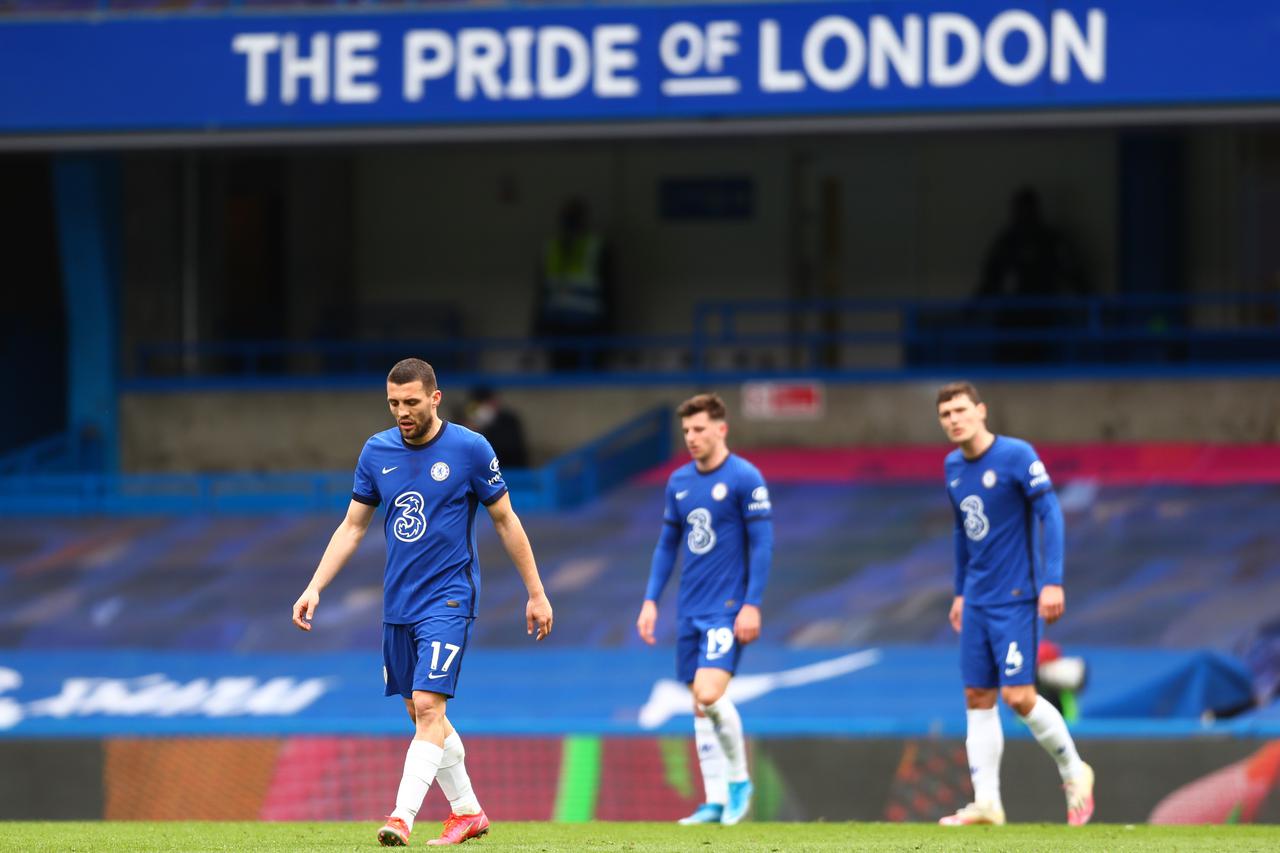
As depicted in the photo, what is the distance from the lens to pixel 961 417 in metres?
9.53

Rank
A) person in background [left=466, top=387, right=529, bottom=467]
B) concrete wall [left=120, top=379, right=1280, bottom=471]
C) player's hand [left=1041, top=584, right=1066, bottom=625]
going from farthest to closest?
concrete wall [left=120, top=379, right=1280, bottom=471] → person in background [left=466, top=387, right=529, bottom=467] → player's hand [left=1041, top=584, right=1066, bottom=625]

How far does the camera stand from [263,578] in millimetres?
17281

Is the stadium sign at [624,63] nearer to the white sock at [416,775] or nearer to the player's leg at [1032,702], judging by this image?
the player's leg at [1032,702]

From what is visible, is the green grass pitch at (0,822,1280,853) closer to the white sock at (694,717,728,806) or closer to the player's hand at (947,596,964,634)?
the white sock at (694,717,728,806)

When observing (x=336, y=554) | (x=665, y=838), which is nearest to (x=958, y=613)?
(x=665, y=838)

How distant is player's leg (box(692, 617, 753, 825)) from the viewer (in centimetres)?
986

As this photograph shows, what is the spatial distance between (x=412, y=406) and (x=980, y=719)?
3.37m

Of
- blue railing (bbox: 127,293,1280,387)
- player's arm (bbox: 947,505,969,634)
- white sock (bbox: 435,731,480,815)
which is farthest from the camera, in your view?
blue railing (bbox: 127,293,1280,387)

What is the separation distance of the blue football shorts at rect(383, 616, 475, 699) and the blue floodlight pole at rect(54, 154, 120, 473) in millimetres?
12902

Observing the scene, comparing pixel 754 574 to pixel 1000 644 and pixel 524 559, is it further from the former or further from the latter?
pixel 524 559

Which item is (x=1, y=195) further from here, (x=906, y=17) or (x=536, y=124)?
(x=906, y=17)

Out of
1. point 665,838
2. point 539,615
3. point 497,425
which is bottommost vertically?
point 665,838

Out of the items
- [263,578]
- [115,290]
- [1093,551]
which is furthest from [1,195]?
[1093,551]

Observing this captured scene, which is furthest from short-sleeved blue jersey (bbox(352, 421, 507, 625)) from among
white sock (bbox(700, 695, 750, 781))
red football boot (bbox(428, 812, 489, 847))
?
white sock (bbox(700, 695, 750, 781))
